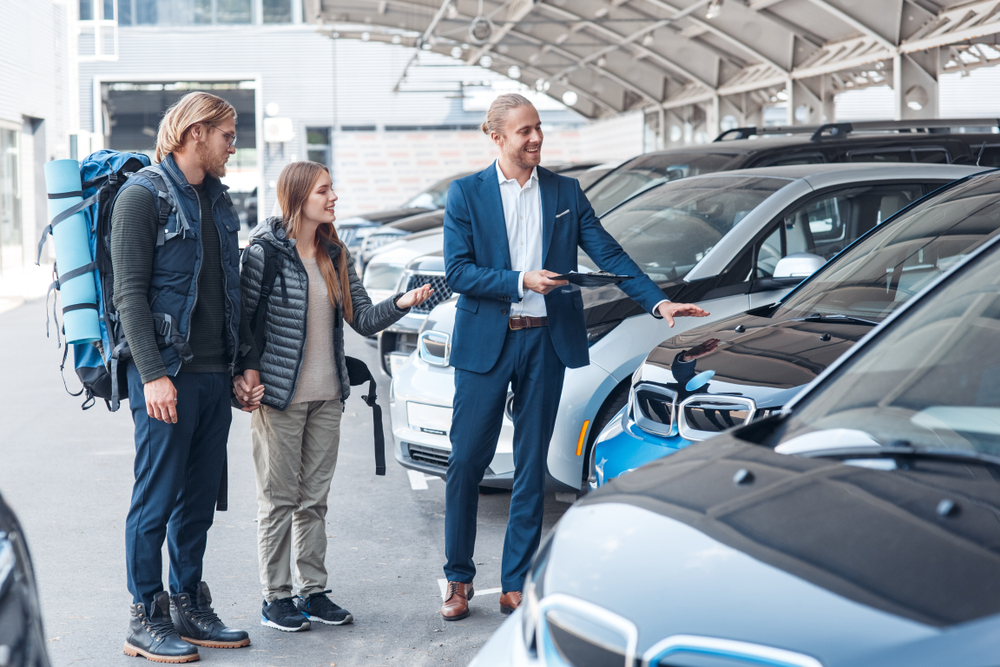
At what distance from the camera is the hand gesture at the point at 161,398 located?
11.3 feet

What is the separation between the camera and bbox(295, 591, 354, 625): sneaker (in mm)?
4020

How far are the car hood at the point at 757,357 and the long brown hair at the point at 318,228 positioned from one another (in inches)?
49.6

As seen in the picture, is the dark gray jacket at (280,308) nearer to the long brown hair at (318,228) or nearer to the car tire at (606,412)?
the long brown hair at (318,228)

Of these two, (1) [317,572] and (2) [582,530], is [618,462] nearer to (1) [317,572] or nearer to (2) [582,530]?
(1) [317,572]

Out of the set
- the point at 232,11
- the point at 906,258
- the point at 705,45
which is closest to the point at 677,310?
the point at 906,258

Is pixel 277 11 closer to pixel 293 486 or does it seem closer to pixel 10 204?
pixel 10 204

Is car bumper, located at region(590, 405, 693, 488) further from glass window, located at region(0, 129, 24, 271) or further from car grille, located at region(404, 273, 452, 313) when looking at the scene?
glass window, located at region(0, 129, 24, 271)

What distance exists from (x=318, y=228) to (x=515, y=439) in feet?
3.87

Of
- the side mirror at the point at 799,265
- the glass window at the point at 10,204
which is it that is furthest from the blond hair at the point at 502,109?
the glass window at the point at 10,204

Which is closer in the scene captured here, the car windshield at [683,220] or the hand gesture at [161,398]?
the hand gesture at [161,398]

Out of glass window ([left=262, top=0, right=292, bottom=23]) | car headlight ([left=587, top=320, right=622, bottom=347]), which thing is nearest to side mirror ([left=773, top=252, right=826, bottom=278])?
car headlight ([left=587, top=320, right=622, bottom=347])

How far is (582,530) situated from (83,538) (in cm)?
396

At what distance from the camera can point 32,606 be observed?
6.54 feet

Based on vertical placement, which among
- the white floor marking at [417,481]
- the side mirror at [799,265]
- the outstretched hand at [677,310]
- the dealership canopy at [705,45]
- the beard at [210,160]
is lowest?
the white floor marking at [417,481]
